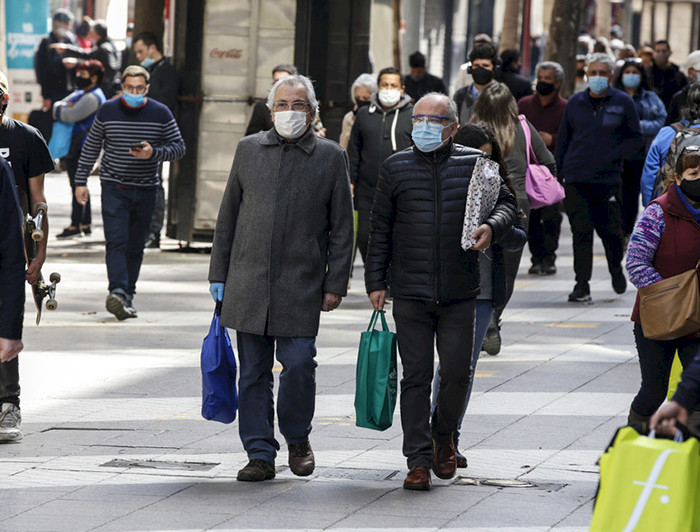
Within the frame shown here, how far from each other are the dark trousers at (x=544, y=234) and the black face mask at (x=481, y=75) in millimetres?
2750

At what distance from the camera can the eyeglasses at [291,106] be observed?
6852mm

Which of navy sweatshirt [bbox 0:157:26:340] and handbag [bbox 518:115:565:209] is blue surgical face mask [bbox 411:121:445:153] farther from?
handbag [bbox 518:115:565:209]

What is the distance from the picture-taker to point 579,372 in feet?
31.7

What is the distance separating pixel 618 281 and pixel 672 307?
653 cm

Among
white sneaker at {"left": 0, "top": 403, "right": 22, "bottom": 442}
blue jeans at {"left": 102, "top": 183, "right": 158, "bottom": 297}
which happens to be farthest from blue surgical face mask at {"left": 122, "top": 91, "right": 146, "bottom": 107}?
white sneaker at {"left": 0, "top": 403, "right": 22, "bottom": 442}

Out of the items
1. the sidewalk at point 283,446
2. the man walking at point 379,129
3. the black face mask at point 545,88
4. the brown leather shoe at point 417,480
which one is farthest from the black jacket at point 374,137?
the brown leather shoe at point 417,480

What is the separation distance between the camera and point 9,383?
7.68 metres

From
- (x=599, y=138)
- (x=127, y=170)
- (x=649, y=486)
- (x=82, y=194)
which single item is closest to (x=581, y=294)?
(x=599, y=138)

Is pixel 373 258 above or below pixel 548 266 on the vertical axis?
above

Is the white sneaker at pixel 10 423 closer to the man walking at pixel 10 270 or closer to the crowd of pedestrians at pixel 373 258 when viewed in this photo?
the crowd of pedestrians at pixel 373 258

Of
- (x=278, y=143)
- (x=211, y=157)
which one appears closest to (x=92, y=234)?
(x=211, y=157)

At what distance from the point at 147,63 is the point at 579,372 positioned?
6922 millimetres

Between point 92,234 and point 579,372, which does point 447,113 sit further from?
point 92,234

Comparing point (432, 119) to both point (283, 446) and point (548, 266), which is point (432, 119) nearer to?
point (283, 446)
